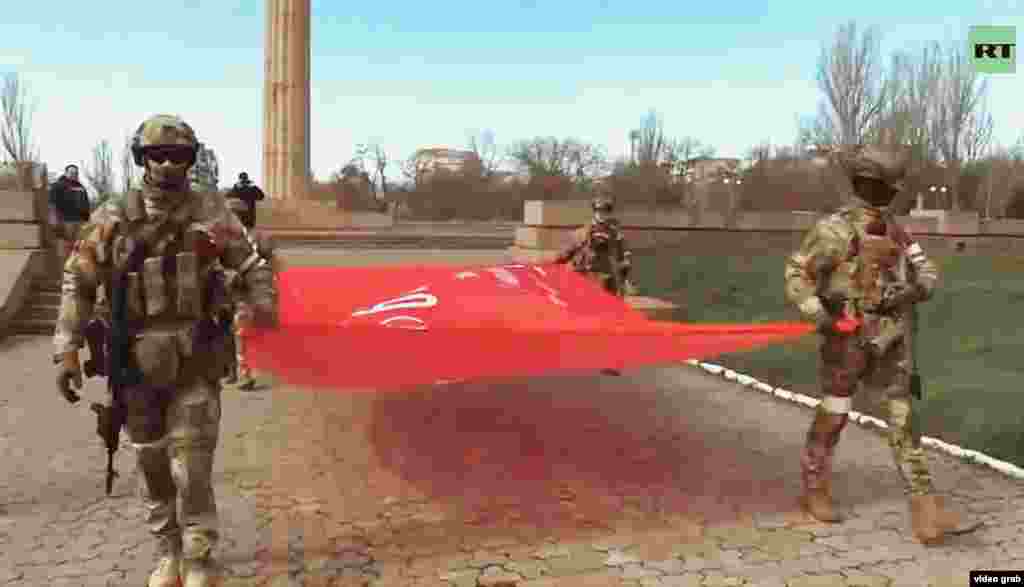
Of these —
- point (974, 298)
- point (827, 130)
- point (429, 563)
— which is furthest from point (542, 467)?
point (827, 130)

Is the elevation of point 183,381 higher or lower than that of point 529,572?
higher

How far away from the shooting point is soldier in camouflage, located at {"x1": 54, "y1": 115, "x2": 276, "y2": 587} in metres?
3.80

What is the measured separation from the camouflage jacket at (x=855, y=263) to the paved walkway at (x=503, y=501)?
1439mm

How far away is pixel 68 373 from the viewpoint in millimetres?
3885

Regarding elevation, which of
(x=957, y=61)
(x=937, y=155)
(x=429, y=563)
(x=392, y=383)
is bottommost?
(x=429, y=563)

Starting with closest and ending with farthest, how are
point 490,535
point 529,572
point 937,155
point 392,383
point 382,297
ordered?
point 529,572 < point 490,535 < point 392,383 < point 382,297 < point 937,155

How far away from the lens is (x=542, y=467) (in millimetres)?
6254

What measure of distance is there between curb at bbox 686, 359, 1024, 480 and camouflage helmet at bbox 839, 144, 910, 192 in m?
1.56

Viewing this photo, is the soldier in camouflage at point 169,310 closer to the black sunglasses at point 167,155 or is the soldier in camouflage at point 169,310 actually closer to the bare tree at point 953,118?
the black sunglasses at point 167,155

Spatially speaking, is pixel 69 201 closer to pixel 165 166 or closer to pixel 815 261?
pixel 165 166

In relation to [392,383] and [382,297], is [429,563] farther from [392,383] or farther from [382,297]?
[382,297]

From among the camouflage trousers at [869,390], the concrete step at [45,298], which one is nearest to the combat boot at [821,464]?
the camouflage trousers at [869,390]

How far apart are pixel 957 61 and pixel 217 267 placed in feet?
167

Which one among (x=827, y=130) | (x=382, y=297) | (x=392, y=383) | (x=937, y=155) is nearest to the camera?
(x=392, y=383)
